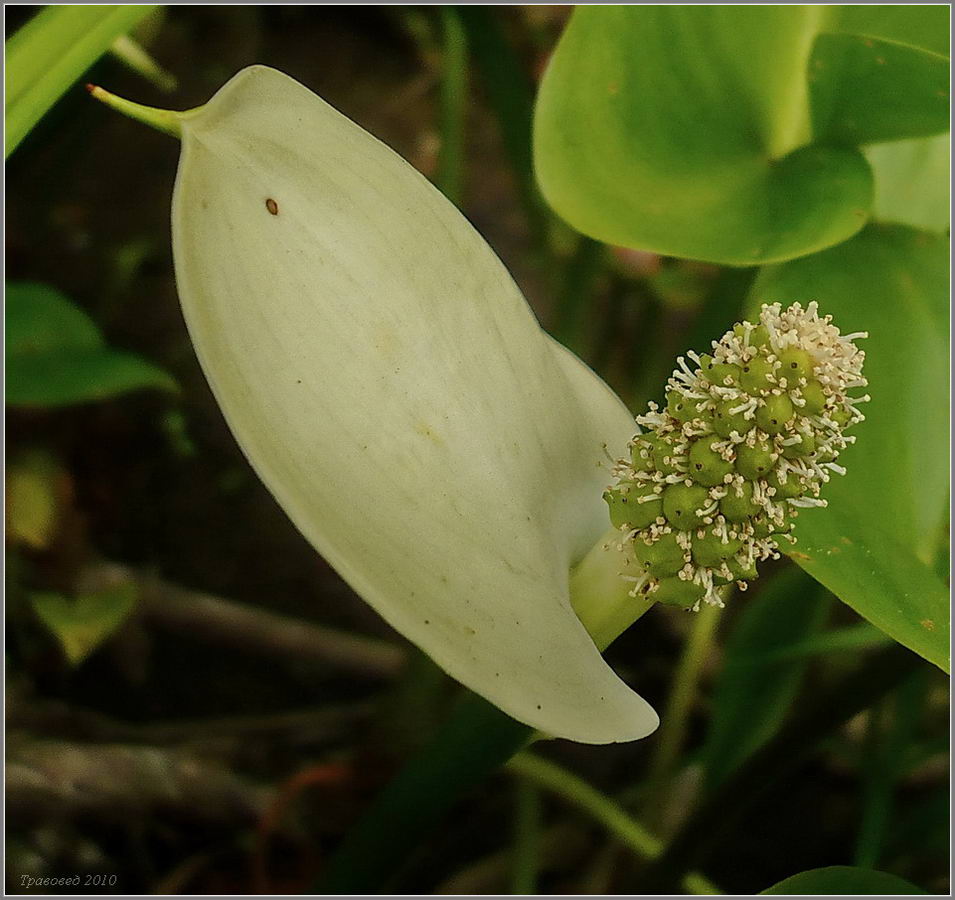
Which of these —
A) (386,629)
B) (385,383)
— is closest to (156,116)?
(385,383)

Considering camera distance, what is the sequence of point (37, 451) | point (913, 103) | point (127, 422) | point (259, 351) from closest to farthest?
point (259, 351)
point (913, 103)
point (37, 451)
point (127, 422)

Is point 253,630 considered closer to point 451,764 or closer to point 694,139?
point 451,764

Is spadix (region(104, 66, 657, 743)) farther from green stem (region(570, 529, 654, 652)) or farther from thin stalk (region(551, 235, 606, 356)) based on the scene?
thin stalk (region(551, 235, 606, 356))

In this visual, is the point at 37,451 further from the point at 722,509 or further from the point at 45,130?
the point at 722,509

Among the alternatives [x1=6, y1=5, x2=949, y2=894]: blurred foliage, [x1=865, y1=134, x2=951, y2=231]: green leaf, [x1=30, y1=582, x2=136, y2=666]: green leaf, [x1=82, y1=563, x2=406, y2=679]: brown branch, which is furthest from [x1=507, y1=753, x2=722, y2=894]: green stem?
[x1=865, y1=134, x2=951, y2=231]: green leaf

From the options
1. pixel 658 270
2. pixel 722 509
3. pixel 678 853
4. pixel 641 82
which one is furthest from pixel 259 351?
pixel 658 270

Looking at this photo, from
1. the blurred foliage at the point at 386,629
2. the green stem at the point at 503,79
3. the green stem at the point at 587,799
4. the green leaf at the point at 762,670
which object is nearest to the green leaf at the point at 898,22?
→ the blurred foliage at the point at 386,629

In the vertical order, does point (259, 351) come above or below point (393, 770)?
above
